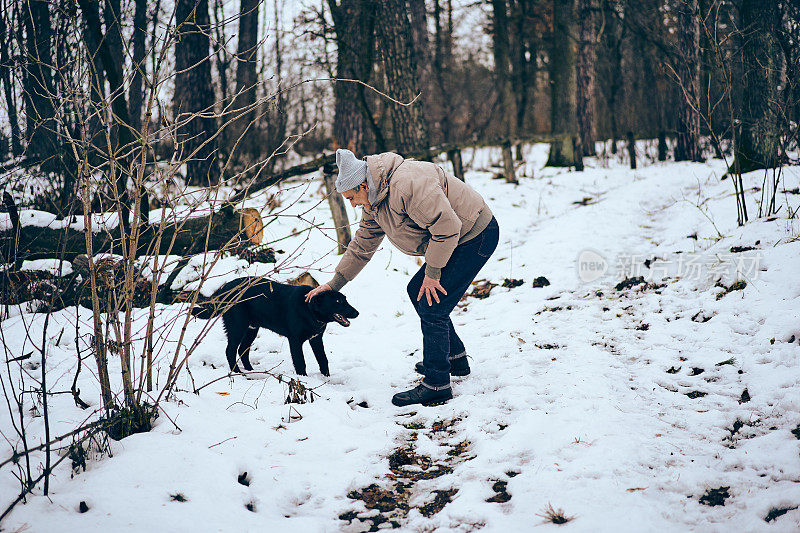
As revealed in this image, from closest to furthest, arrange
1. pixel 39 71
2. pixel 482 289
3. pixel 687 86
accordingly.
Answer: pixel 39 71 < pixel 482 289 < pixel 687 86

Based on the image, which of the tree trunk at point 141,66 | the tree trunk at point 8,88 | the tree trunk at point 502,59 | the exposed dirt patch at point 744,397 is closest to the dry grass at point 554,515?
the exposed dirt patch at point 744,397

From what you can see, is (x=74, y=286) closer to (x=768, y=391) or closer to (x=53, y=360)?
(x=53, y=360)

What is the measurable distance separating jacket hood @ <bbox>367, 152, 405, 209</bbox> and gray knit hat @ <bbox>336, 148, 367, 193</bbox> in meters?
0.07

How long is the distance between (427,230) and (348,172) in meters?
0.67

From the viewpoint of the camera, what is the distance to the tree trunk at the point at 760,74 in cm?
687

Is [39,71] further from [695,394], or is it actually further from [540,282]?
[695,394]

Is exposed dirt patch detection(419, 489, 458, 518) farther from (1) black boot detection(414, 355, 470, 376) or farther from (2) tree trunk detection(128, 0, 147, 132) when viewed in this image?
(2) tree trunk detection(128, 0, 147, 132)

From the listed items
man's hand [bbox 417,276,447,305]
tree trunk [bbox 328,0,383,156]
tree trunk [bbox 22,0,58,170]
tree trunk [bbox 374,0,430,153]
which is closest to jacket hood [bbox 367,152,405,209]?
man's hand [bbox 417,276,447,305]

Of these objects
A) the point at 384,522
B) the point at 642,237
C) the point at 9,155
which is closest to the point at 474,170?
the point at 642,237

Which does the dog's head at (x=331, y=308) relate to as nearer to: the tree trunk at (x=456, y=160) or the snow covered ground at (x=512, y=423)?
the snow covered ground at (x=512, y=423)

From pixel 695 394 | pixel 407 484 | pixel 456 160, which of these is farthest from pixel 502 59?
pixel 407 484

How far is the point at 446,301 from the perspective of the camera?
11.8 feet

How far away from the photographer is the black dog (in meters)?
4.23

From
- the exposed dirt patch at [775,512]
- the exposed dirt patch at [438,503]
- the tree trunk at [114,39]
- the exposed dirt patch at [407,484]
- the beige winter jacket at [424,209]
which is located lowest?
the exposed dirt patch at [407,484]
